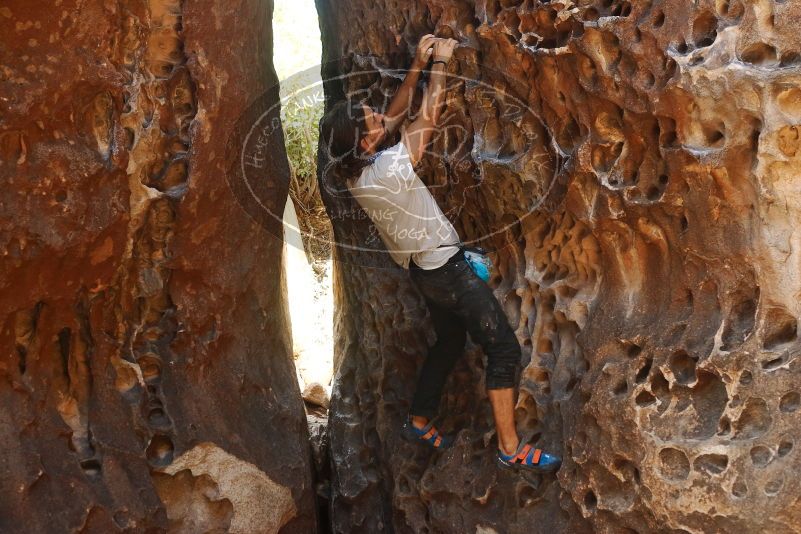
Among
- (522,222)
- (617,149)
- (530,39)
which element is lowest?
(522,222)

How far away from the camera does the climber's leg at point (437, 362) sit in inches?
144

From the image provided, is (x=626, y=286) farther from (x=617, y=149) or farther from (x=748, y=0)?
(x=748, y=0)

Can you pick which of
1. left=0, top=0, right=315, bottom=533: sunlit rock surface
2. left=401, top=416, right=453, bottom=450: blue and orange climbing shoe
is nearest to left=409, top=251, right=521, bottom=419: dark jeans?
left=401, top=416, right=453, bottom=450: blue and orange climbing shoe

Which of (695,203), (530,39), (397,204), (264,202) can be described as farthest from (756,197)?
(264,202)

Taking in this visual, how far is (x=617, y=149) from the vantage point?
3170mm

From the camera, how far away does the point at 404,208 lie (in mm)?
3367

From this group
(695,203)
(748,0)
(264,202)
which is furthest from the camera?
(264,202)

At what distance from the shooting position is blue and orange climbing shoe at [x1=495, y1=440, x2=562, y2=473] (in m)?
3.36

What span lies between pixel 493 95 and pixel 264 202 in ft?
3.48

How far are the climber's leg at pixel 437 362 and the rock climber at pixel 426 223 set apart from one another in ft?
0.31

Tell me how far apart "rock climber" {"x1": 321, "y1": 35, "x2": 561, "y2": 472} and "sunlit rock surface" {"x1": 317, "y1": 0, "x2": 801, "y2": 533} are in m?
0.12

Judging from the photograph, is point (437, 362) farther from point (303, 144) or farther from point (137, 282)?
point (303, 144)

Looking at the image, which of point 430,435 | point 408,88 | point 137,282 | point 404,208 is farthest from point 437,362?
point 137,282

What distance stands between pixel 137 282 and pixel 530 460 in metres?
1.60
